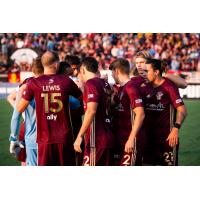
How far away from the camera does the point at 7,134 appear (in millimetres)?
13055

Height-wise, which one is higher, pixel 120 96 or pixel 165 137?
pixel 120 96

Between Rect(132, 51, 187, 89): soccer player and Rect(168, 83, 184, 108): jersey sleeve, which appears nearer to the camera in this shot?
Rect(168, 83, 184, 108): jersey sleeve

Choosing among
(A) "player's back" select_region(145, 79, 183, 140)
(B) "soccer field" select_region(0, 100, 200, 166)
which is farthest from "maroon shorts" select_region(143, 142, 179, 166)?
(B) "soccer field" select_region(0, 100, 200, 166)

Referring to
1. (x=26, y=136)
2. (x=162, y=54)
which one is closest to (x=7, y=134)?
(x=26, y=136)

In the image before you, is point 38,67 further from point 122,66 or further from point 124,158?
point 124,158

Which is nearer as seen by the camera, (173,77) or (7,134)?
(173,77)

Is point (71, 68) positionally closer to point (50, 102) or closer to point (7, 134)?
point (50, 102)

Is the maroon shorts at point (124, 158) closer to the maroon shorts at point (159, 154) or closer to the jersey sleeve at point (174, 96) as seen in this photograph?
the maroon shorts at point (159, 154)

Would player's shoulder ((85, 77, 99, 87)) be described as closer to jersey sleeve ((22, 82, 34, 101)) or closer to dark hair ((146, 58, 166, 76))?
jersey sleeve ((22, 82, 34, 101))

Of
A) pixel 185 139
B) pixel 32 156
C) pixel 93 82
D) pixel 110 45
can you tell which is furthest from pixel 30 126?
pixel 110 45

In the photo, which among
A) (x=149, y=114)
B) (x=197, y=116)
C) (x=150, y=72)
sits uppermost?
(x=150, y=72)

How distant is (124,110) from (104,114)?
26 centimetres

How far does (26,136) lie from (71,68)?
1.03 meters

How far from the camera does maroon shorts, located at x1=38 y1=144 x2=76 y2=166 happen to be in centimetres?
758
